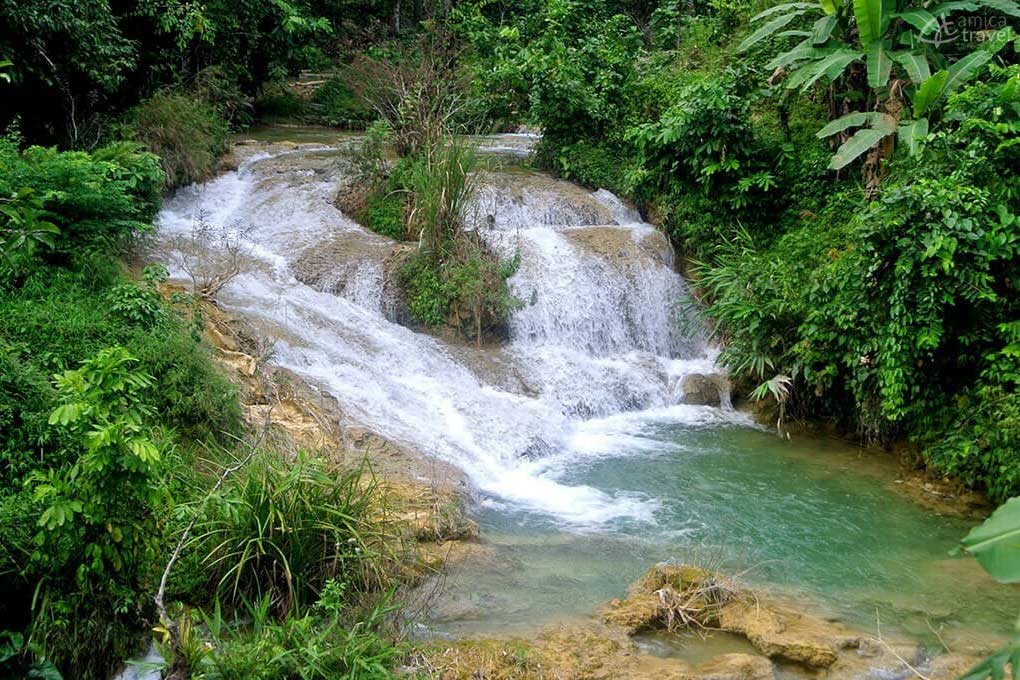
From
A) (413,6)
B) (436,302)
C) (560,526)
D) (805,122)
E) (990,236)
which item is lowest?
(560,526)

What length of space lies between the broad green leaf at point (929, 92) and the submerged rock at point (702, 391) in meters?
3.63

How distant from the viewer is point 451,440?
8.36 metres

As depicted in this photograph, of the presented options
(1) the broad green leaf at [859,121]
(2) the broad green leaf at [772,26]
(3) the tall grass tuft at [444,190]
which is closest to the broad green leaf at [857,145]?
(1) the broad green leaf at [859,121]

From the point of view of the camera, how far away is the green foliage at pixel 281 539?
4801 millimetres

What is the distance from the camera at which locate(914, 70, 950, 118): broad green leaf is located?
8656 millimetres

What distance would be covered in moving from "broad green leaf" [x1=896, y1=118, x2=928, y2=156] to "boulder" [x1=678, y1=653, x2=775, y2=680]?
558 centimetres

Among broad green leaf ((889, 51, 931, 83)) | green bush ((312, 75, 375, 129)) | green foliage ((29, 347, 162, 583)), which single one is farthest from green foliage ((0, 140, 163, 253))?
green bush ((312, 75, 375, 129))

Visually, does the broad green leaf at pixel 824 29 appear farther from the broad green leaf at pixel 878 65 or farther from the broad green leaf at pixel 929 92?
the broad green leaf at pixel 929 92

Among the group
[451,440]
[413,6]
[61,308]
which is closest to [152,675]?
[61,308]

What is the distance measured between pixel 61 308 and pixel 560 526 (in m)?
4.20

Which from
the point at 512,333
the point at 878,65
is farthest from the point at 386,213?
the point at 878,65

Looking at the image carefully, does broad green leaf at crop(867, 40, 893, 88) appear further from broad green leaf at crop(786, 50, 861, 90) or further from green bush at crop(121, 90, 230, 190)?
green bush at crop(121, 90, 230, 190)

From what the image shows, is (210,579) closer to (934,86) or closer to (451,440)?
(451,440)

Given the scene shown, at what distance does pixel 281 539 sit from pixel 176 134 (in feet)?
28.0
